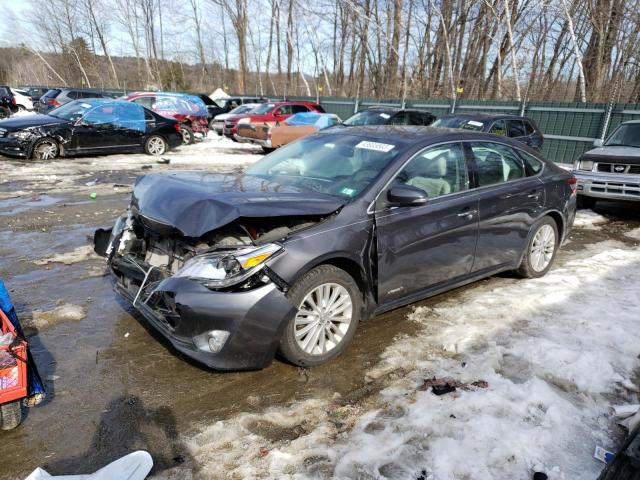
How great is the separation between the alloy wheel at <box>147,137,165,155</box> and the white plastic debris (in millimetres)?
12996

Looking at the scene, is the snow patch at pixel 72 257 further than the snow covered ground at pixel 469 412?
Yes

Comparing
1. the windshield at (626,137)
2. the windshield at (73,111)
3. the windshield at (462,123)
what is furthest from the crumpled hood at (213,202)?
the windshield at (73,111)

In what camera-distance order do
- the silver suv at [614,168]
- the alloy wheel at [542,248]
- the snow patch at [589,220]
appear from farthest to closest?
the silver suv at [614,168]
the snow patch at [589,220]
the alloy wheel at [542,248]

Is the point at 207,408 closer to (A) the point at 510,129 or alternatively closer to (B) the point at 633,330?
(B) the point at 633,330

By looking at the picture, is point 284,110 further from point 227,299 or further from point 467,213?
point 227,299

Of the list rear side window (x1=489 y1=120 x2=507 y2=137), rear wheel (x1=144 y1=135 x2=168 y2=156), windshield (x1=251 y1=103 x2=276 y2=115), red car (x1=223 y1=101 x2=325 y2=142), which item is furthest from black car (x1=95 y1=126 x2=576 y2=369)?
windshield (x1=251 y1=103 x2=276 y2=115)

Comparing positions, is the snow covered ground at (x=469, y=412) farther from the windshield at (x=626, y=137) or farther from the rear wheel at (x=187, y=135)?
the rear wheel at (x=187, y=135)

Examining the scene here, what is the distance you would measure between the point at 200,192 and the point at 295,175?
38.6 inches

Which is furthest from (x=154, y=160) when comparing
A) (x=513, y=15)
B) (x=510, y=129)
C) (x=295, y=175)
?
(x=513, y=15)

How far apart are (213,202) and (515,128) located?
9650 mm

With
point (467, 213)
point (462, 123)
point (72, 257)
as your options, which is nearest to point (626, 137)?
point (462, 123)

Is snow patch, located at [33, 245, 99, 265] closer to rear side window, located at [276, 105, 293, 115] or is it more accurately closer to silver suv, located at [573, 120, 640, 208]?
silver suv, located at [573, 120, 640, 208]

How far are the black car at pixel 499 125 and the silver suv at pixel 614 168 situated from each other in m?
1.56

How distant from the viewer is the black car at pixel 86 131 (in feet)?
37.6
